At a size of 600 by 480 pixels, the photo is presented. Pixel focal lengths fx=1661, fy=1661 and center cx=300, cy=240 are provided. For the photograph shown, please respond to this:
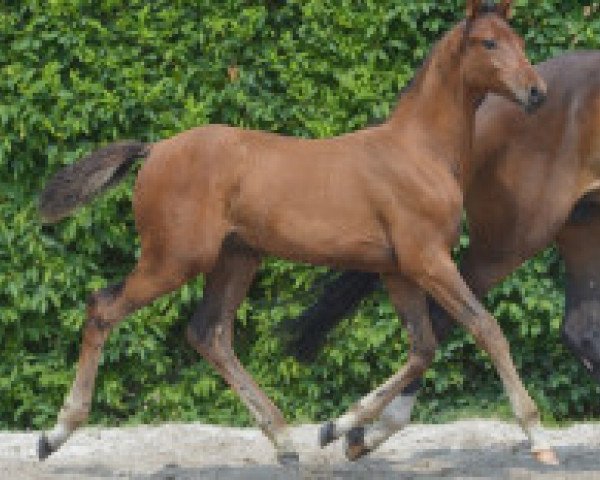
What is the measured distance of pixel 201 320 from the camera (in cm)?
668

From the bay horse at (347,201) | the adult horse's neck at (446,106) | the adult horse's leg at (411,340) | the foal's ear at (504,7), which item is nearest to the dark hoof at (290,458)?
the bay horse at (347,201)

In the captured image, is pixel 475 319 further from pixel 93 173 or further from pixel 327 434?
pixel 93 173

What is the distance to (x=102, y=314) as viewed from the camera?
6.50m

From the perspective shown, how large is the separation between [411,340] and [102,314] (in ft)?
3.99

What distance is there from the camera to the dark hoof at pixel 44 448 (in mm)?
6645

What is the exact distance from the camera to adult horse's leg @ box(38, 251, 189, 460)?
6367 mm

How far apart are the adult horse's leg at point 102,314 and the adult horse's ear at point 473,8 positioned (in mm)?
1445

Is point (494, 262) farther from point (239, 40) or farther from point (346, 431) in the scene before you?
point (239, 40)

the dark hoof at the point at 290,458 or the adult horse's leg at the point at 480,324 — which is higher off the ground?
the adult horse's leg at the point at 480,324

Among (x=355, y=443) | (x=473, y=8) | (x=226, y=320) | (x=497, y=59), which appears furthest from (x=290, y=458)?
(x=473, y=8)

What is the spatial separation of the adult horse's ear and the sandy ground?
176 cm

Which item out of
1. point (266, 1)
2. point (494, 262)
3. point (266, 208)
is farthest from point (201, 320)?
point (266, 1)

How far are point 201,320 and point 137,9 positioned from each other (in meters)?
2.33

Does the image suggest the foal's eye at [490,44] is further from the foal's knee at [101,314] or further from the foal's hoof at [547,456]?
the foal's knee at [101,314]
